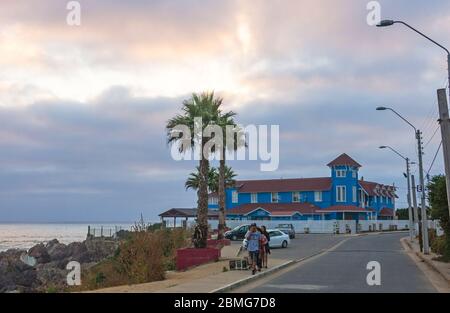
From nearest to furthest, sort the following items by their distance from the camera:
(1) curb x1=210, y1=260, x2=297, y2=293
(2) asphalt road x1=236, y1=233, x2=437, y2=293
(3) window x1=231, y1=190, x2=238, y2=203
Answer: (1) curb x1=210, y1=260, x2=297, y2=293 → (2) asphalt road x1=236, y1=233, x2=437, y2=293 → (3) window x1=231, y1=190, x2=238, y2=203

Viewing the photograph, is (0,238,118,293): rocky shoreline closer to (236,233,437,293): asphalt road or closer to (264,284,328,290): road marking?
(236,233,437,293): asphalt road

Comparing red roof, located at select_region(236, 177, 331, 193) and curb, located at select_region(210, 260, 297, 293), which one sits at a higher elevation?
red roof, located at select_region(236, 177, 331, 193)

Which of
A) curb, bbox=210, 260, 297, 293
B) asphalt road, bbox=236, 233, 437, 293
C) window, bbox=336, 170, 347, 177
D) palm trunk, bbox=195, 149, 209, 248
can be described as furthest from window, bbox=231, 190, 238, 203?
curb, bbox=210, 260, 297, 293

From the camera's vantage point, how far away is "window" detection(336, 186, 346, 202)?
3083 inches

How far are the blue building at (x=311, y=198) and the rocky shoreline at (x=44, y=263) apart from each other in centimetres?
2860

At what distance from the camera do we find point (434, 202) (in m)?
26.3

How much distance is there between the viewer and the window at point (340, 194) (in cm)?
7831

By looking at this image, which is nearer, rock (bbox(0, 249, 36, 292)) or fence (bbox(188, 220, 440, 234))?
rock (bbox(0, 249, 36, 292))

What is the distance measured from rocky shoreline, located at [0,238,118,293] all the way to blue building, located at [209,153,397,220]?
93.8 ft

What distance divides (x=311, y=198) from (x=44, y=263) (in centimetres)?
4186

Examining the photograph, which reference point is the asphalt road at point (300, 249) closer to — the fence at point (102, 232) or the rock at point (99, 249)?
the rock at point (99, 249)
